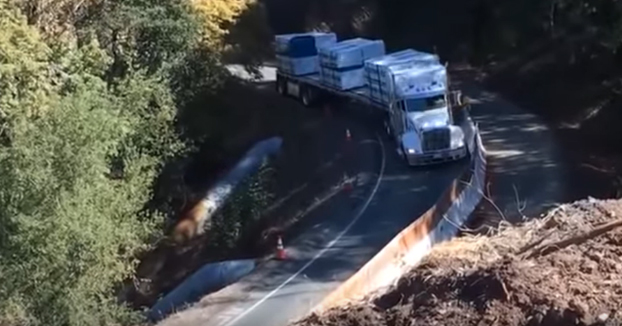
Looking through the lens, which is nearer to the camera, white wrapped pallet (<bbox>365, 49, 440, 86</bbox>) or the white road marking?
the white road marking

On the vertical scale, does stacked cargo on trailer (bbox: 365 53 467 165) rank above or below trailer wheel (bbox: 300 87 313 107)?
above

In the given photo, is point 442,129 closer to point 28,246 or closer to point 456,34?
point 28,246

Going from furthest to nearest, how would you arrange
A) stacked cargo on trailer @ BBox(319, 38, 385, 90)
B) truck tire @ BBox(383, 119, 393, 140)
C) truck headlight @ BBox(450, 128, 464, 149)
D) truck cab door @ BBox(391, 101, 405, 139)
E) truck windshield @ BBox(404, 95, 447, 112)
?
stacked cargo on trailer @ BBox(319, 38, 385, 90)
truck tire @ BBox(383, 119, 393, 140)
truck cab door @ BBox(391, 101, 405, 139)
truck windshield @ BBox(404, 95, 447, 112)
truck headlight @ BBox(450, 128, 464, 149)

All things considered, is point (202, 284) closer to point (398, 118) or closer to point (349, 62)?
point (398, 118)

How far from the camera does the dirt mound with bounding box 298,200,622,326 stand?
11.7 metres

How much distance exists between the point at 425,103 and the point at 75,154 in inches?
600

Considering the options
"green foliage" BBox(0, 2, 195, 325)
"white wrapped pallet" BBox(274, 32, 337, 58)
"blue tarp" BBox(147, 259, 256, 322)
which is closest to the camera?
"green foliage" BBox(0, 2, 195, 325)

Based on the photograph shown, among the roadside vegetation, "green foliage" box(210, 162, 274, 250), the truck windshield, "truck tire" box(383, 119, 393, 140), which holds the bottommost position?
"green foliage" box(210, 162, 274, 250)

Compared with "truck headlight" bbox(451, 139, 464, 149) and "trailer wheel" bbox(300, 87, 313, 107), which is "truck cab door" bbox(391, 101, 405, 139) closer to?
"truck headlight" bbox(451, 139, 464, 149)

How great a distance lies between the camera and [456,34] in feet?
206

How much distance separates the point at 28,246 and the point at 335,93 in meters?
23.7

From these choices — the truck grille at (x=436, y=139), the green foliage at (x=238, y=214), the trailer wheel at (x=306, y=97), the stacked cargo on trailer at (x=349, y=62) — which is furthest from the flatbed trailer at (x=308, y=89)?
the truck grille at (x=436, y=139)

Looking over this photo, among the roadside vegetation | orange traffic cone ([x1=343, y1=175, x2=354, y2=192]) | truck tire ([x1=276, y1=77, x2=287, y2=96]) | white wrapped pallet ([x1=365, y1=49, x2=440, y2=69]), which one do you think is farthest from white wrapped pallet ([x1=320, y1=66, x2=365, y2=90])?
the roadside vegetation

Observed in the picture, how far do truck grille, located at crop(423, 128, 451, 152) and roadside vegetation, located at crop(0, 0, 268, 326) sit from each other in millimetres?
7566
